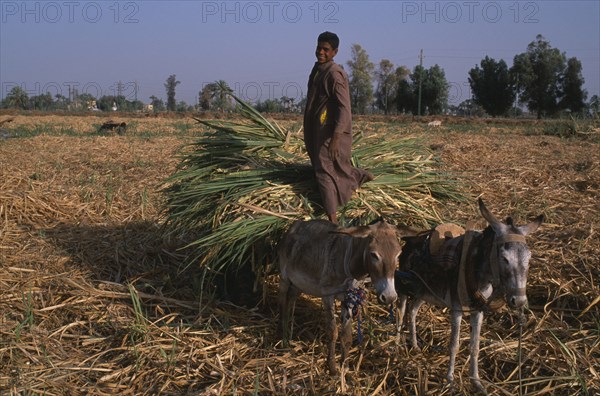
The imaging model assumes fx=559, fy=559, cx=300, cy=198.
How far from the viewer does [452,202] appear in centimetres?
559

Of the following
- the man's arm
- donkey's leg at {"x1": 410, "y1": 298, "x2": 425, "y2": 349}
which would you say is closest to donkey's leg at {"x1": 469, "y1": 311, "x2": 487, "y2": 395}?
donkey's leg at {"x1": 410, "y1": 298, "x2": 425, "y2": 349}

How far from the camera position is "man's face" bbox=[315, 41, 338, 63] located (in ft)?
15.9

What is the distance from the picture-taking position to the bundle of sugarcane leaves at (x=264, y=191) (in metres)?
4.64

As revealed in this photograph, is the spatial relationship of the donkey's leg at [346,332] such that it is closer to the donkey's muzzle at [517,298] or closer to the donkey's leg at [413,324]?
the donkey's leg at [413,324]

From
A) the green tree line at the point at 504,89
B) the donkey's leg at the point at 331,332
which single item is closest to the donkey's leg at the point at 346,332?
the donkey's leg at the point at 331,332

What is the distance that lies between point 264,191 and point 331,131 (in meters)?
0.78

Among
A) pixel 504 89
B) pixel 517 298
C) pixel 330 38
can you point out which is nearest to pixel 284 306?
pixel 517 298

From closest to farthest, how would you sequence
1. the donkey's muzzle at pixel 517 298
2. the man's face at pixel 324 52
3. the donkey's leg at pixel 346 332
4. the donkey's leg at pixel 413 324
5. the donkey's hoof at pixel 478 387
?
the donkey's muzzle at pixel 517 298 < the donkey's hoof at pixel 478 387 < the donkey's leg at pixel 346 332 < the donkey's leg at pixel 413 324 < the man's face at pixel 324 52

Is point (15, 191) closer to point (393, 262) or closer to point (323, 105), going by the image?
point (323, 105)

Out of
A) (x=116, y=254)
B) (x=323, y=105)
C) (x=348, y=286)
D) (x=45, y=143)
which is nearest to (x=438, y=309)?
(x=348, y=286)

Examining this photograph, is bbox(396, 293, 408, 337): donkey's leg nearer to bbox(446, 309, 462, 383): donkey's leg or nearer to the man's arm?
bbox(446, 309, 462, 383): donkey's leg

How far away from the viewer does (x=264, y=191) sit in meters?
4.86

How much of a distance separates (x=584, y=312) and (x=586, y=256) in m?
0.76

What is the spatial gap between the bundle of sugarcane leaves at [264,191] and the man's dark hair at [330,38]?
1.13 meters
